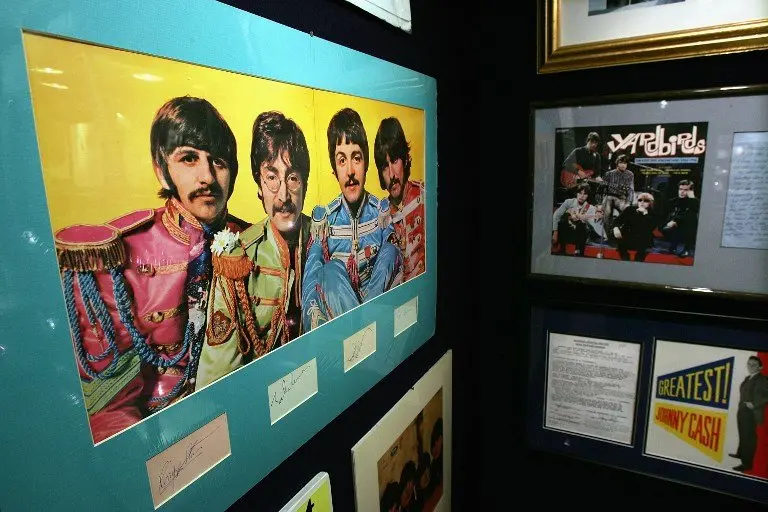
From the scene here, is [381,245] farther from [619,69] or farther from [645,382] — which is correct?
[645,382]

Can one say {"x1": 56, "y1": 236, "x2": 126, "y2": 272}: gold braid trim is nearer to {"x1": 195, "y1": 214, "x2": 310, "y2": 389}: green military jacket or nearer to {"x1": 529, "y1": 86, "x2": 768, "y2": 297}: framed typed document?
{"x1": 195, "y1": 214, "x2": 310, "y2": 389}: green military jacket

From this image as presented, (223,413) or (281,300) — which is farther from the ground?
(281,300)

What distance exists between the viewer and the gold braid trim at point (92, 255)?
421 millimetres

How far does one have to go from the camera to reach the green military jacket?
1.92 feet

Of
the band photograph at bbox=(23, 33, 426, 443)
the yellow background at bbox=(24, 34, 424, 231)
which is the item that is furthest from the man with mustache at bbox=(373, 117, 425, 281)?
the yellow background at bbox=(24, 34, 424, 231)

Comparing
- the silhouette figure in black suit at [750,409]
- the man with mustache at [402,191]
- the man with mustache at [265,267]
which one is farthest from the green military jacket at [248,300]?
the silhouette figure in black suit at [750,409]

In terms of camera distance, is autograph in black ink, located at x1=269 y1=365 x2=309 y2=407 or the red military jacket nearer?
autograph in black ink, located at x1=269 y1=365 x2=309 y2=407

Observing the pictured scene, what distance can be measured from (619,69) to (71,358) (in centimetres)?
140

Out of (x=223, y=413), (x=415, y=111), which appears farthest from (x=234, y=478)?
(x=415, y=111)

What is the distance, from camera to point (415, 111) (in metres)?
1.06
